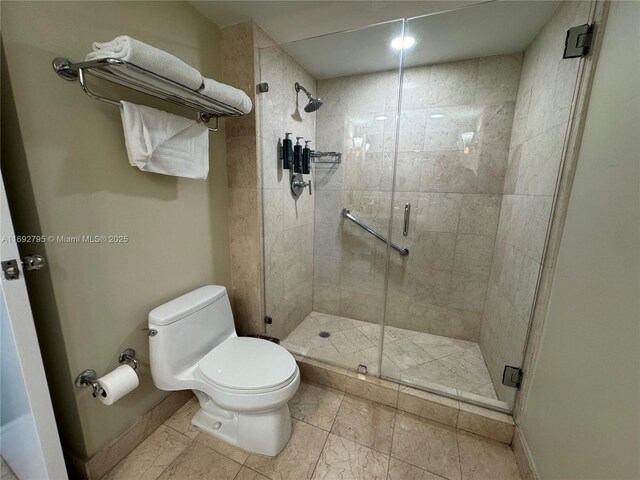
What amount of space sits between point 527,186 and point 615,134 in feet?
2.21

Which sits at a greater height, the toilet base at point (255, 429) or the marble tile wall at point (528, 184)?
the marble tile wall at point (528, 184)

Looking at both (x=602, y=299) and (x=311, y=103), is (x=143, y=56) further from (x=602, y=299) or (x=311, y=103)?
(x=602, y=299)

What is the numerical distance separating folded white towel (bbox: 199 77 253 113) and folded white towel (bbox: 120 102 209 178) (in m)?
0.22

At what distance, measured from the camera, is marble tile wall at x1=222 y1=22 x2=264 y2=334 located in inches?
59.7

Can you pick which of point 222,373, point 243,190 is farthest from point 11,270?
point 243,190

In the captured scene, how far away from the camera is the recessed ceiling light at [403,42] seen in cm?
165

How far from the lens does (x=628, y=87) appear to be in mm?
813

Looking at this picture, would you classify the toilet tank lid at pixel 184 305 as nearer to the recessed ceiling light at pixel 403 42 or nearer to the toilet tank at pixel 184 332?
the toilet tank at pixel 184 332

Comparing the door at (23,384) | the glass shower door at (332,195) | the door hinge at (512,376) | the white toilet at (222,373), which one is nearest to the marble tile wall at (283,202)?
the glass shower door at (332,195)

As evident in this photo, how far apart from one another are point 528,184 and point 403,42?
1.18 metres

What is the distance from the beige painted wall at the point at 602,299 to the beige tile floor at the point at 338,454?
0.98 feet

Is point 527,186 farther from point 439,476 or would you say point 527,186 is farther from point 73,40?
point 73,40

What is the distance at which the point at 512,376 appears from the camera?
1.38 metres

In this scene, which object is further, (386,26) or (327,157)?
(327,157)
